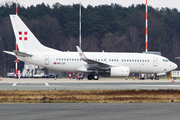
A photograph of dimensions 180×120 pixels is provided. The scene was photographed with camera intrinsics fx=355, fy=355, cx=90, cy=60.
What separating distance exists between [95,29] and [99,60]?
166 ft

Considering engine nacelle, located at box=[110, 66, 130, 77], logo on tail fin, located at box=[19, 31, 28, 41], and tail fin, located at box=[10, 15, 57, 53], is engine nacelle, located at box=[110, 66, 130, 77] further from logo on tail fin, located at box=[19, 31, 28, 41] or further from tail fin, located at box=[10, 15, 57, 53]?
logo on tail fin, located at box=[19, 31, 28, 41]

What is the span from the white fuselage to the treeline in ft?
119

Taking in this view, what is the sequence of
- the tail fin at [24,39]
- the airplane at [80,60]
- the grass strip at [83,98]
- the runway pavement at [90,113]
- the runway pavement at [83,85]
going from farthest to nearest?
1. the tail fin at [24,39]
2. the airplane at [80,60]
3. the runway pavement at [83,85]
4. the grass strip at [83,98]
5. the runway pavement at [90,113]

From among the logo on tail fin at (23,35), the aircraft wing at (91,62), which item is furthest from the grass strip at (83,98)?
the logo on tail fin at (23,35)

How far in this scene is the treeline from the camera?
274 ft

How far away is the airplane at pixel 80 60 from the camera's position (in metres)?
41.2


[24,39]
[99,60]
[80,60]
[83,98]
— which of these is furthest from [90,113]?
[24,39]

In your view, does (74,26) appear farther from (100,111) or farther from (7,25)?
(100,111)

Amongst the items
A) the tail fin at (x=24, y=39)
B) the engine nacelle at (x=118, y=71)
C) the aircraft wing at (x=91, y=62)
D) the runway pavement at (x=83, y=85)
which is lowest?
the runway pavement at (x=83, y=85)

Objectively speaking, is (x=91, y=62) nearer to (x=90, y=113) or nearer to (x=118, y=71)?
(x=118, y=71)

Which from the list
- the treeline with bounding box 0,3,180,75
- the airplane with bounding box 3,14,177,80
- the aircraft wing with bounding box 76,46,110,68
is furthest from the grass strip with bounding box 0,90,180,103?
the treeline with bounding box 0,3,180,75

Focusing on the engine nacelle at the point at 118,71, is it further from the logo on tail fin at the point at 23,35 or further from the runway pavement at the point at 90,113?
the runway pavement at the point at 90,113

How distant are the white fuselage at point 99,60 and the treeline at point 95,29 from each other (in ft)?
119

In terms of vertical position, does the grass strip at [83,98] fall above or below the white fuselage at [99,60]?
below
